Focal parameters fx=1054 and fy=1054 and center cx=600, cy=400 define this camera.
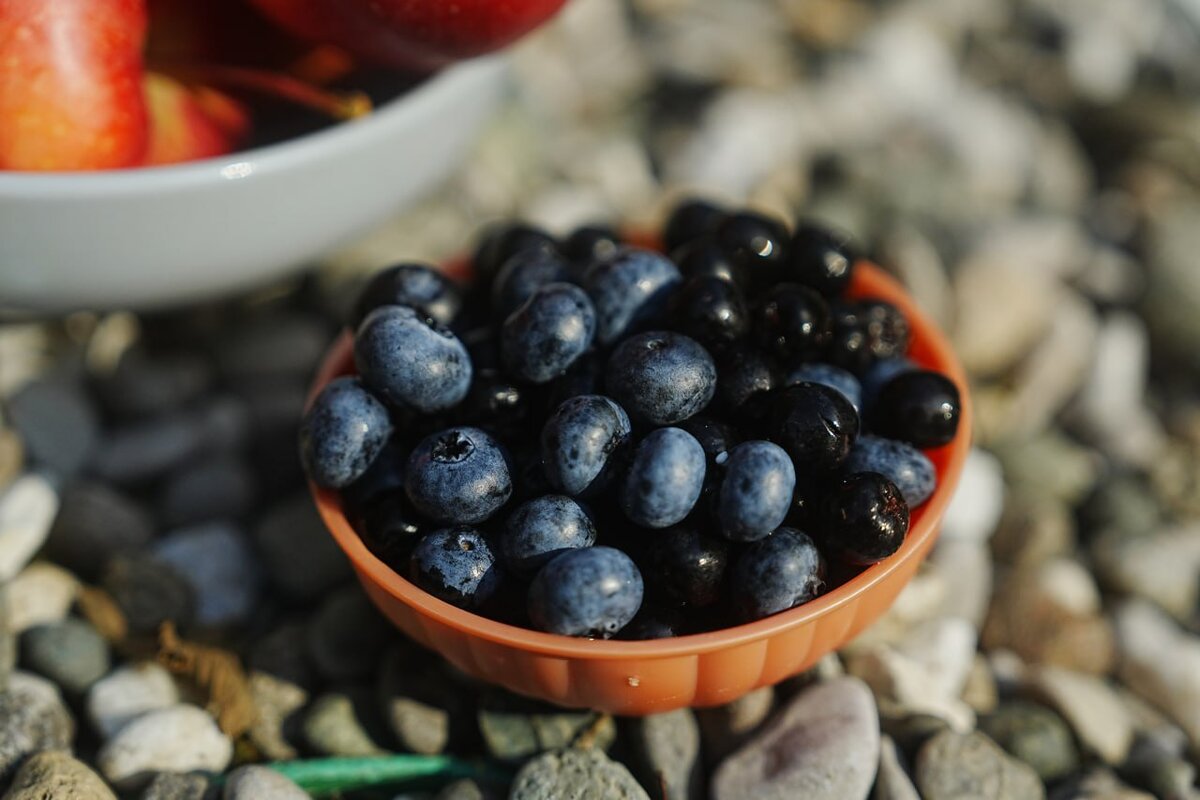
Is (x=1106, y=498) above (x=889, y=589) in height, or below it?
below

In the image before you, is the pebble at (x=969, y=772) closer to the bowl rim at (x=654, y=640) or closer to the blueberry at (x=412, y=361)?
the bowl rim at (x=654, y=640)

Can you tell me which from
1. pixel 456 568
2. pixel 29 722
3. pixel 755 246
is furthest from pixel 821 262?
pixel 29 722

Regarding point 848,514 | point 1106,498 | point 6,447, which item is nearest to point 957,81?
point 1106,498

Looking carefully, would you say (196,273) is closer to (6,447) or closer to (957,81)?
(6,447)

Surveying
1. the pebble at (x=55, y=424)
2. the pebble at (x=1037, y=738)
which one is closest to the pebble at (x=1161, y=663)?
the pebble at (x=1037, y=738)

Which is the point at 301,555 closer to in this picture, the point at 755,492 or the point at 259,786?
the point at 259,786

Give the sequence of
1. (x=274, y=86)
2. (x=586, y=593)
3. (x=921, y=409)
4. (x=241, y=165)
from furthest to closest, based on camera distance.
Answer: (x=274, y=86) → (x=241, y=165) → (x=921, y=409) → (x=586, y=593)
